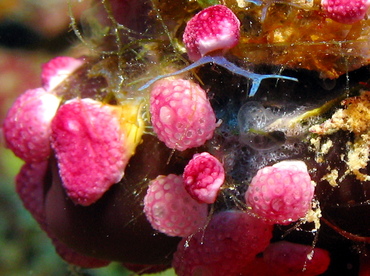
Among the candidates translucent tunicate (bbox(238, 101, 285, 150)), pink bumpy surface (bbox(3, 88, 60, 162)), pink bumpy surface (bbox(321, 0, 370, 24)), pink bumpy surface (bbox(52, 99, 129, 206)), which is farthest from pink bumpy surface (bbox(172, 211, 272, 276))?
pink bumpy surface (bbox(3, 88, 60, 162))

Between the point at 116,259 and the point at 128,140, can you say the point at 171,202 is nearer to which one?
the point at 128,140

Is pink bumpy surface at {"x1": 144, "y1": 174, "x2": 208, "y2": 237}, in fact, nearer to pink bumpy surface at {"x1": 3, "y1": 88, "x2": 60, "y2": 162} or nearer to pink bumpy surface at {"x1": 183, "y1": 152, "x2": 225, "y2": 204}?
pink bumpy surface at {"x1": 183, "y1": 152, "x2": 225, "y2": 204}

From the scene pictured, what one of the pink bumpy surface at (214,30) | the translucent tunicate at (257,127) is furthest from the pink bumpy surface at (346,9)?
the translucent tunicate at (257,127)

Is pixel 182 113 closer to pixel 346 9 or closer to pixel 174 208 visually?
pixel 174 208

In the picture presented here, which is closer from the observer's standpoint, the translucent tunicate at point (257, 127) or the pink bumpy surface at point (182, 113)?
the pink bumpy surface at point (182, 113)

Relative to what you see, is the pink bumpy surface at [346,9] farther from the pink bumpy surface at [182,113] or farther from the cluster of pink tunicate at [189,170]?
the pink bumpy surface at [182,113]

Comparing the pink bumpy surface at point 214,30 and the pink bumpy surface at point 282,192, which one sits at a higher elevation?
the pink bumpy surface at point 214,30
